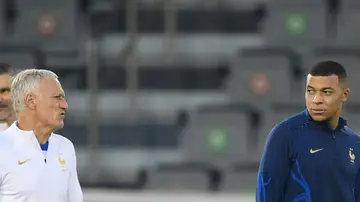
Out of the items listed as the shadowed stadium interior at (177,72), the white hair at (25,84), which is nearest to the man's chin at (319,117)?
the white hair at (25,84)

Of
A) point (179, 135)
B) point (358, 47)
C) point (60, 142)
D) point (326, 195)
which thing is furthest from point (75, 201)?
point (358, 47)

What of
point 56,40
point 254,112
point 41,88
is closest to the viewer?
point 41,88

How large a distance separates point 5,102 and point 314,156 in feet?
5.21

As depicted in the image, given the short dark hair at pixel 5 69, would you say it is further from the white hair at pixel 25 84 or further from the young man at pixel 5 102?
the white hair at pixel 25 84

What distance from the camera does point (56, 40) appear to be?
10742mm

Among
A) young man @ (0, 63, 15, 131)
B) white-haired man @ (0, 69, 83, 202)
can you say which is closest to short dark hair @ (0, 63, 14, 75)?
young man @ (0, 63, 15, 131)

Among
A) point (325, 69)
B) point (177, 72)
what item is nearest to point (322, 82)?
point (325, 69)

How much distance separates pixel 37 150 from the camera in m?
3.83

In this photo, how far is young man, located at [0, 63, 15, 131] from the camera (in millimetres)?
4684

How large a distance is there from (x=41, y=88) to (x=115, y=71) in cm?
661

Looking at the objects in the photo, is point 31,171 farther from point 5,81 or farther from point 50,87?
point 5,81

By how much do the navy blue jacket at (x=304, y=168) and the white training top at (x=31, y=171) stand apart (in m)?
0.81

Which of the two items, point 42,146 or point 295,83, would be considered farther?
point 295,83

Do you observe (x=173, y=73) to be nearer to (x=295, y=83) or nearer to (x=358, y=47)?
(x=295, y=83)
